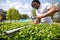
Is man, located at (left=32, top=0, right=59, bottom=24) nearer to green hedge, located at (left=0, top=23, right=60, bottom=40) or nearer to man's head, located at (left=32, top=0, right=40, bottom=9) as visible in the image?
man's head, located at (left=32, top=0, right=40, bottom=9)

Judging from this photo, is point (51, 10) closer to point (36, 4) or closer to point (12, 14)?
point (36, 4)

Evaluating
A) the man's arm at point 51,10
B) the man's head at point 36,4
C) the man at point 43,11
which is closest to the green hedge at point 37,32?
the man at point 43,11

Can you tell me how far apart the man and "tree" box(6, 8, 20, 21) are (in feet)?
1.22

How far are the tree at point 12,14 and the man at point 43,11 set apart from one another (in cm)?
37

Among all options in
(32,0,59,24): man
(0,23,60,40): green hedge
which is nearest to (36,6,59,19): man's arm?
(32,0,59,24): man

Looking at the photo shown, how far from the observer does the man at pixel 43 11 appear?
546cm

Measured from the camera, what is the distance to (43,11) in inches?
217

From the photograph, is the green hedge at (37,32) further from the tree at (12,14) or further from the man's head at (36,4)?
the man's head at (36,4)

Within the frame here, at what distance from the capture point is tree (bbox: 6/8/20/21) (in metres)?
5.66

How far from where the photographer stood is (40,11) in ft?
18.1

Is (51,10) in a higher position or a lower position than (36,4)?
lower

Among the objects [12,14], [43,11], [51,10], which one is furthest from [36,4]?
[12,14]

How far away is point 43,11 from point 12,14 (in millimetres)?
658

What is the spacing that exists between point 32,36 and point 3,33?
1.95 ft
